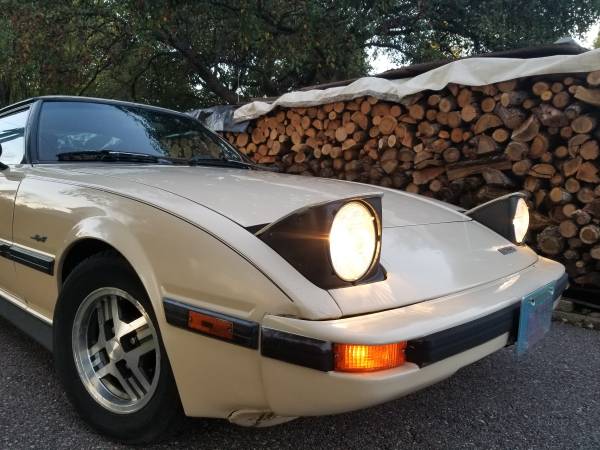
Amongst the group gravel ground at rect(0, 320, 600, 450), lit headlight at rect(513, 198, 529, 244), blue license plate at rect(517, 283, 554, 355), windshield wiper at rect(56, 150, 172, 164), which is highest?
windshield wiper at rect(56, 150, 172, 164)

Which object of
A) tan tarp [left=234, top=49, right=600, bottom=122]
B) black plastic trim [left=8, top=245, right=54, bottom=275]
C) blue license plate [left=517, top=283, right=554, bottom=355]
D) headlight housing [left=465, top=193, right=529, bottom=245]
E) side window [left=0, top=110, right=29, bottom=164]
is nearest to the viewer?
blue license plate [left=517, top=283, right=554, bottom=355]

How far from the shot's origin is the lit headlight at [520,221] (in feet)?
7.16

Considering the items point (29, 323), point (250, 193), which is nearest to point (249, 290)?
point (250, 193)

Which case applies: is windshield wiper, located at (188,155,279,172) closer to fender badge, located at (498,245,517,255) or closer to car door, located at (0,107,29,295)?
car door, located at (0,107,29,295)

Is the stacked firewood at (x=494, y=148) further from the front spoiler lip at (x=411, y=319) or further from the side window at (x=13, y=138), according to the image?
the side window at (x=13, y=138)

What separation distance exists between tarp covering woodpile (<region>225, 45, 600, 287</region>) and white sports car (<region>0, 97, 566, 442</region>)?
1663 millimetres

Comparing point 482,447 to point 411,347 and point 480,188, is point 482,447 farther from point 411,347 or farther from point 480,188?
point 480,188

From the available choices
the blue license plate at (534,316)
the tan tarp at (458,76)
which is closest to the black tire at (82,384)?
the blue license plate at (534,316)

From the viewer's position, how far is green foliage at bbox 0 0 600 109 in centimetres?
829

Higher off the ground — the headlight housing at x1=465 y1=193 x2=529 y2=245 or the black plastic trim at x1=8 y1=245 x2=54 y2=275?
the headlight housing at x1=465 y1=193 x2=529 y2=245

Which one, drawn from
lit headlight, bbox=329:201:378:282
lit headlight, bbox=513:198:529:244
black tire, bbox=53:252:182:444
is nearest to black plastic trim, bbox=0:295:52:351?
black tire, bbox=53:252:182:444

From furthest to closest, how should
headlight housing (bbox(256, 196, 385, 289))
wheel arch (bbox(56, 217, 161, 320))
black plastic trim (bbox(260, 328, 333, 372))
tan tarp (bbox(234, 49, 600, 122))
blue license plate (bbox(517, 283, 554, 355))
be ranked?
tan tarp (bbox(234, 49, 600, 122)) → blue license plate (bbox(517, 283, 554, 355)) → wheel arch (bbox(56, 217, 161, 320)) → headlight housing (bbox(256, 196, 385, 289)) → black plastic trim (bbox(260, 328, 333, 372))

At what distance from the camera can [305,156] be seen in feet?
17.5

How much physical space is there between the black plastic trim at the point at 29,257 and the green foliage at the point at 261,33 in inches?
241
